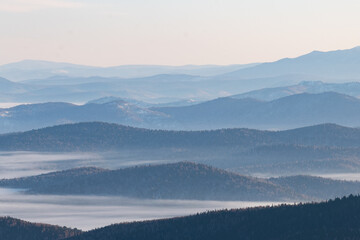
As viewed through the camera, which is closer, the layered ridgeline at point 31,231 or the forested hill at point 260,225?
the forested hill at point 260,225

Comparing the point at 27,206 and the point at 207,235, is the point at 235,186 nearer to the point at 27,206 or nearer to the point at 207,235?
the point at 27,206

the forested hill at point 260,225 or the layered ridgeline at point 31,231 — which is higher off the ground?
the forested hill at point 260,225

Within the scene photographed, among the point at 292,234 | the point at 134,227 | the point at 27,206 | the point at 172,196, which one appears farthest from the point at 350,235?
the point at 172,196

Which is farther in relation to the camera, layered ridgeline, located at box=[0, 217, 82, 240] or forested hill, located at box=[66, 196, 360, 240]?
layered ridgeline, located at box=[0, 217, 82, 240]

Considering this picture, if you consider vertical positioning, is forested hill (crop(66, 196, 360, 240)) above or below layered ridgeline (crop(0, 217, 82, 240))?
above
